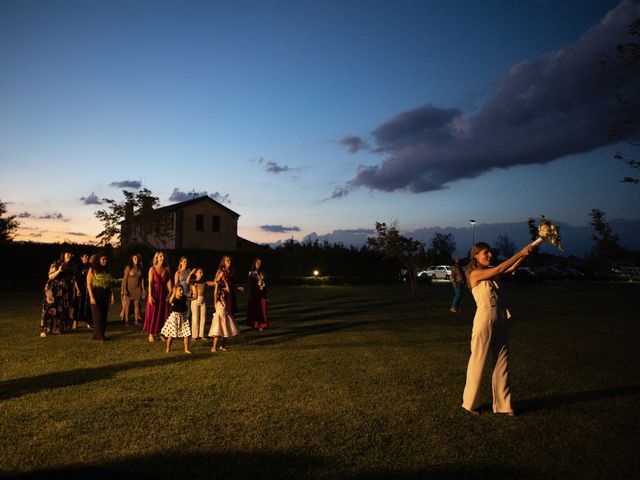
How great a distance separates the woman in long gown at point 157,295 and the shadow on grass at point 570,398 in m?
8.22

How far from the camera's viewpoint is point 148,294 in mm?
11766

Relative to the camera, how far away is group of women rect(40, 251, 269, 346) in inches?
444

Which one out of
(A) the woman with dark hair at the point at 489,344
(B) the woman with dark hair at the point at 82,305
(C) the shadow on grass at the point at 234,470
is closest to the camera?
(C) the shadow on grass at the point at 234,470

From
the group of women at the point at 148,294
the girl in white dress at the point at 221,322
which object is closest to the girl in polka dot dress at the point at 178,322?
the group of women at the point at 148,294

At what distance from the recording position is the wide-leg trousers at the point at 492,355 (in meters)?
6.06

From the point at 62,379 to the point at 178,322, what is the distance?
111 inches

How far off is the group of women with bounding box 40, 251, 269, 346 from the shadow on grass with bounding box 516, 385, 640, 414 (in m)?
6.19

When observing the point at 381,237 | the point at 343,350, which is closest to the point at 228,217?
the point at 381,237

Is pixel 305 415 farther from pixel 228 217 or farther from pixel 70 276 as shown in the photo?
pixel 228 217

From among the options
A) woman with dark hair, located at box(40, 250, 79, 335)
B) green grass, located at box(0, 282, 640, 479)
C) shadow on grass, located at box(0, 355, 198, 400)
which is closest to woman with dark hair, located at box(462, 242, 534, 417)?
green grass, located at box(0, 282, 640, 479)

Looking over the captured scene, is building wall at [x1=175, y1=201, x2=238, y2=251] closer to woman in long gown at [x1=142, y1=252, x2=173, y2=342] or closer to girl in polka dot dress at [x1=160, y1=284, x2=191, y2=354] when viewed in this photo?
woman in long gown at [x1=142, y1=252, x2=173, y2=342]

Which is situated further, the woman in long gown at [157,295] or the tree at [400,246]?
the tree at [400,246]

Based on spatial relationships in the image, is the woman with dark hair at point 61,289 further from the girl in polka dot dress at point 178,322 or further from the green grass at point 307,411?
the girl in polka dot dress at point 178,322

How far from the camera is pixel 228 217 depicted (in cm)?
5353
